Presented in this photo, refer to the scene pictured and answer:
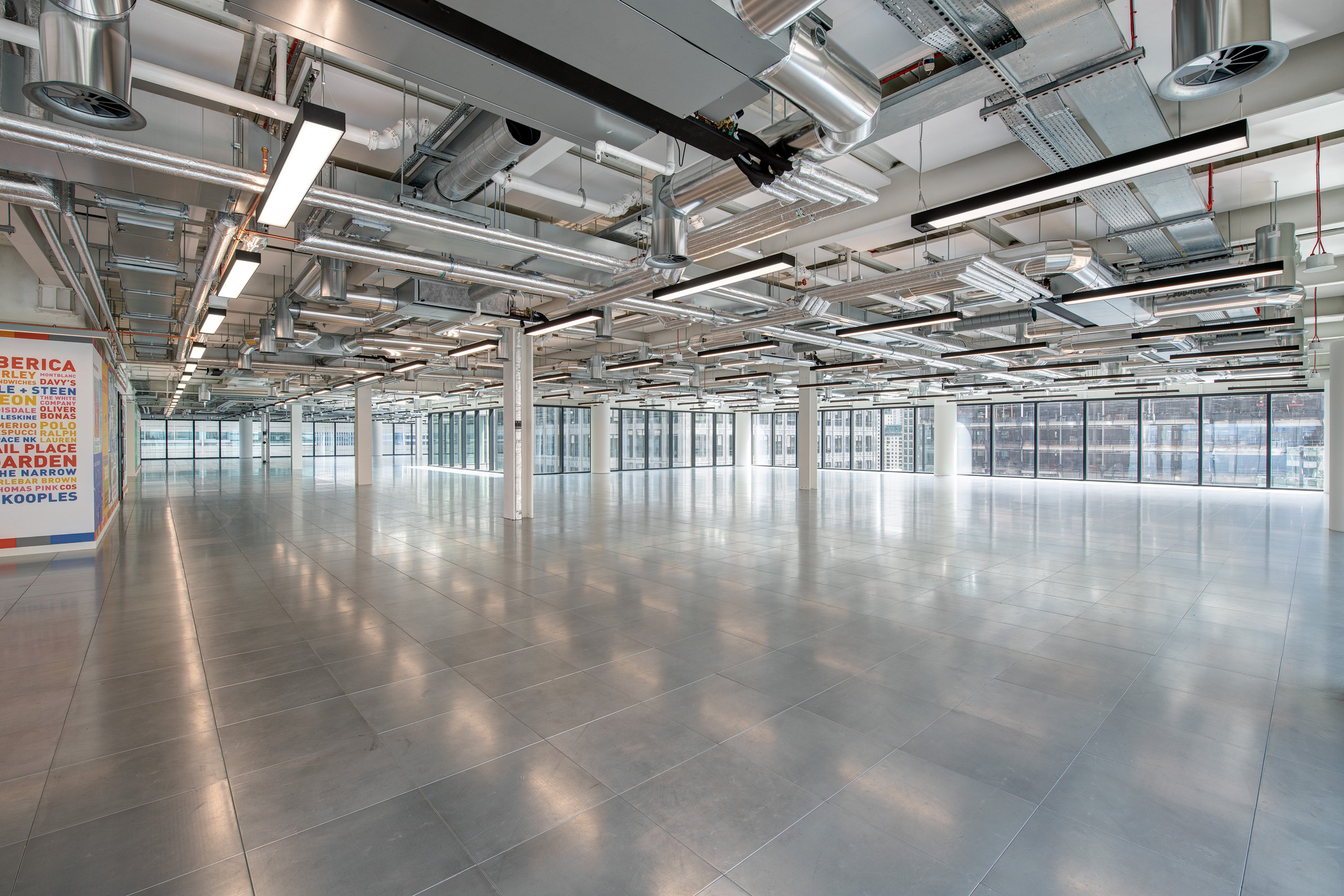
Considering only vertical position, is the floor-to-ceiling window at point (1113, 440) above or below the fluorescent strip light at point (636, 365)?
below

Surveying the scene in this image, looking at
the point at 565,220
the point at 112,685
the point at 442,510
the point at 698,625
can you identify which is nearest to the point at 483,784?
the point at 698,625

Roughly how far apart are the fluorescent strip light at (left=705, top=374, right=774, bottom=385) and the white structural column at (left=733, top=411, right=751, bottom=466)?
13.7 m

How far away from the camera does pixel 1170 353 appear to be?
36.9ft

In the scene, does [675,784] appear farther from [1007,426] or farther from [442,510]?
[1007,426]

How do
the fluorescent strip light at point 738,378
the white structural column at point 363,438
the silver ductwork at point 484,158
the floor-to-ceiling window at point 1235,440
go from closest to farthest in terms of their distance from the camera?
the silver ductwork at point 484,158
the fluorescent strip light at point 738,378
the white structural column at point 363,438
the floor-to-ceiling window at point 1235,440

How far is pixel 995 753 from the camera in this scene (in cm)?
288

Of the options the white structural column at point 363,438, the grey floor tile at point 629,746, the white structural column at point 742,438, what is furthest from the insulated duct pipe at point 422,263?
the white structural column at point 742,438

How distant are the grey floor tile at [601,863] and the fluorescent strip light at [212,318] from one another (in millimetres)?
6991

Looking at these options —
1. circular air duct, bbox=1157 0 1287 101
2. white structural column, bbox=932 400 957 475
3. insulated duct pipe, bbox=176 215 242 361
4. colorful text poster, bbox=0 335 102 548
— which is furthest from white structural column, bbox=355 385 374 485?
white structural column, bbox=932 400 957 475

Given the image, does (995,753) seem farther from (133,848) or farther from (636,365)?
(636,365)

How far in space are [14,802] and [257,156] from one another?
372cm

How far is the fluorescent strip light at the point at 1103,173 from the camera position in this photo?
9.78 ft

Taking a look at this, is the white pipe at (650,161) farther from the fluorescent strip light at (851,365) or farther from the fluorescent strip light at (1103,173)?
the fluorescent strip light at (851,365)

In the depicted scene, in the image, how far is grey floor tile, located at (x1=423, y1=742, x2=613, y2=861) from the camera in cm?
228
